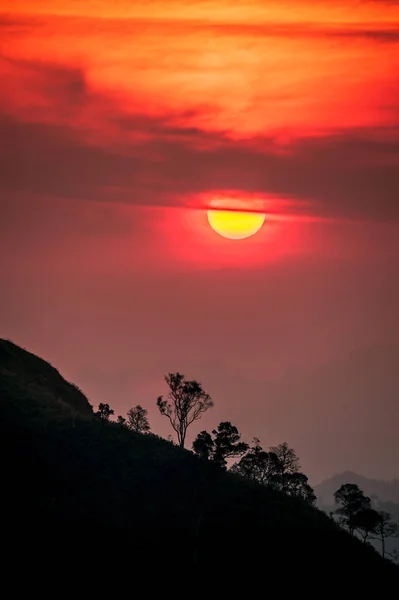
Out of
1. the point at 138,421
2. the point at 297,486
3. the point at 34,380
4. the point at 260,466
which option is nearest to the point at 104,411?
the point at 138,421

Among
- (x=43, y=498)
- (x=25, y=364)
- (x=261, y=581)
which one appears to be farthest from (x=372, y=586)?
(x=25, y=364)

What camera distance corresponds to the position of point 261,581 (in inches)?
4700

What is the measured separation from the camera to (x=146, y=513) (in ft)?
423

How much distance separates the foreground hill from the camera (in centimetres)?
12031

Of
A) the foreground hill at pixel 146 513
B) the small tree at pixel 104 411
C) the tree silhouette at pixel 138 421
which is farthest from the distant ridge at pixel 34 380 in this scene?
→ the foreground hill at pixel 146 513

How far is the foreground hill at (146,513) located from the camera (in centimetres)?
12031

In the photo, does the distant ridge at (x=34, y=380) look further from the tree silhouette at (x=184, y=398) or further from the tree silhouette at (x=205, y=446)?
the tree silhouette at (x=205, y=446)

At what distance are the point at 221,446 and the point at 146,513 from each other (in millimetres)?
16581

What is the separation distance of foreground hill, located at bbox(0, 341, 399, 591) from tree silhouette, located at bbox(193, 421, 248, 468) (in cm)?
248

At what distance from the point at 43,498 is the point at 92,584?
2057cm

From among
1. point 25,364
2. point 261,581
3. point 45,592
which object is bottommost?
point 45,592

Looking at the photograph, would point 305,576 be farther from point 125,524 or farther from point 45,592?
point 45,592

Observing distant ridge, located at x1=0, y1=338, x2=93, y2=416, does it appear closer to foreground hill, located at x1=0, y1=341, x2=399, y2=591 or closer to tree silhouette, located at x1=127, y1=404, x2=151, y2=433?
tree silhouette, located at x1=127, y1=404, x2=151, y2=433

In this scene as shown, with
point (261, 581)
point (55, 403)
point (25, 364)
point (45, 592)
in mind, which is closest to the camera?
point (45, 592)
